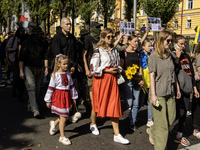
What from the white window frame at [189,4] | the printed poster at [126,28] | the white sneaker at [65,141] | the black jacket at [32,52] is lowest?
the white sneaker at [65,141]

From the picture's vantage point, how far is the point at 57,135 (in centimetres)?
507

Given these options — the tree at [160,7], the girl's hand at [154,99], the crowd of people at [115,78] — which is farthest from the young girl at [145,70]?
the tree at [160,7]

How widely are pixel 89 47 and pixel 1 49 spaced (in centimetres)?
581

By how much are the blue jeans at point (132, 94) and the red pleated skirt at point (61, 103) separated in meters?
1.30

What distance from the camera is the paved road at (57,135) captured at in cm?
458

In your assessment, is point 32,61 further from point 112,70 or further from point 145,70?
point 145,70

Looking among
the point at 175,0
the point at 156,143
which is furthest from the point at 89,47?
the point at 175,0

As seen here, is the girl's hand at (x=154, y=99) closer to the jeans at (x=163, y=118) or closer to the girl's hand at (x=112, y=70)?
the jeans at (x=163, y=118)

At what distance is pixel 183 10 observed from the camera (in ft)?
134

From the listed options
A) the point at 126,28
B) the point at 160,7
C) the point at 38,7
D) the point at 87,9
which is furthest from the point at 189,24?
the point at 126,28

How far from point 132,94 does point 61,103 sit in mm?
1592

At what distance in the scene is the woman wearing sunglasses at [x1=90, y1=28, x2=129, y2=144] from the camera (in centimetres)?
475

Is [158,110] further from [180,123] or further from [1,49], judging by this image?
[1,49]

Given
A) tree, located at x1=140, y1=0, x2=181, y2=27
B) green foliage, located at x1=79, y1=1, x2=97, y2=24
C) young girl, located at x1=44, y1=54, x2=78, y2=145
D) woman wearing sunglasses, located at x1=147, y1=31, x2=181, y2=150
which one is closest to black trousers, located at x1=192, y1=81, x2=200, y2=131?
woman wearing sunglasses, located at x1=147, y1=31, x2=181, y2=150
